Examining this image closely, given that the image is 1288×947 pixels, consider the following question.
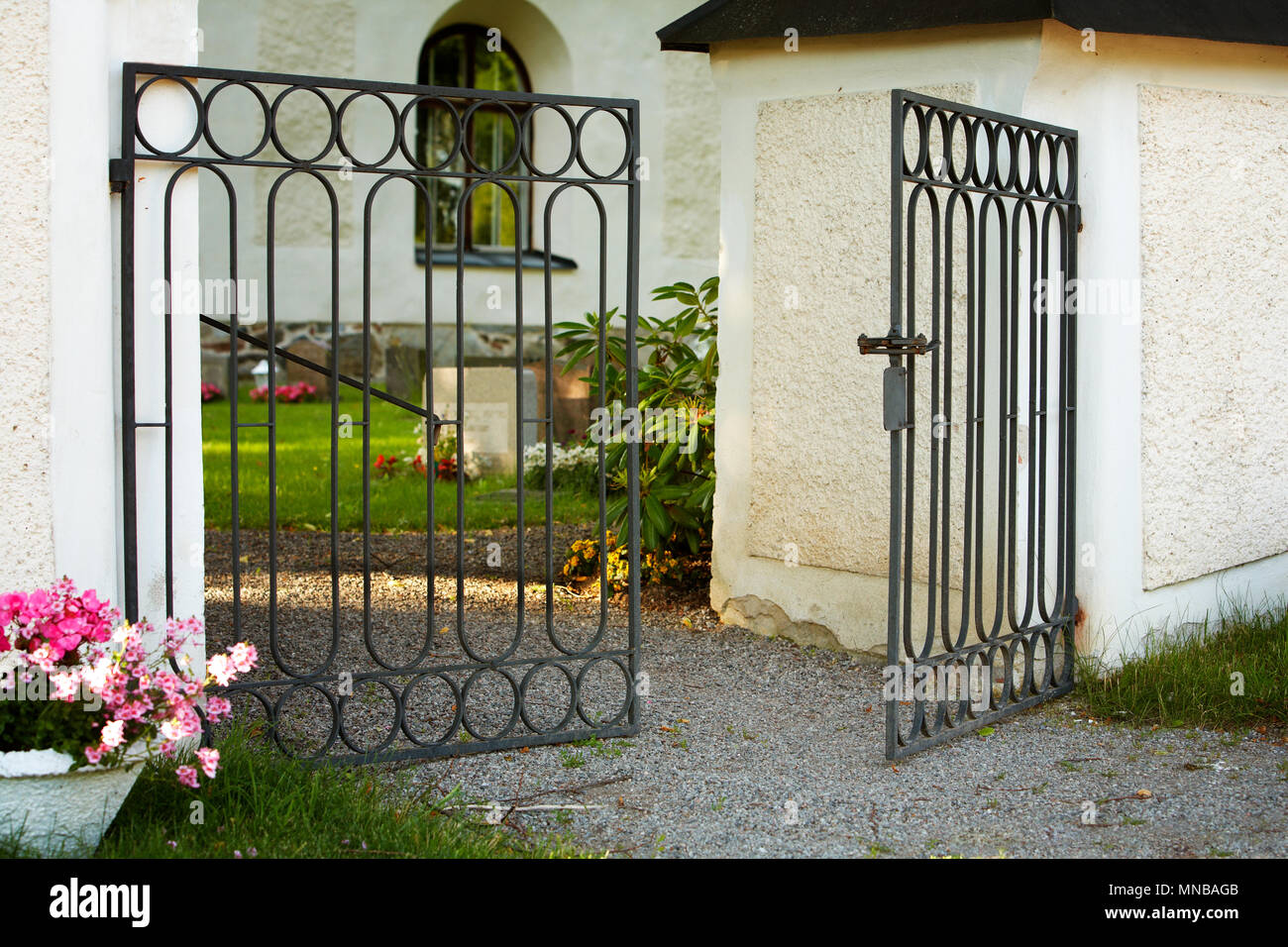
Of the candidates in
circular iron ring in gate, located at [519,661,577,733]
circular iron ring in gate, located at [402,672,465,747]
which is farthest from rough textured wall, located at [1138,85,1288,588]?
circular iron ring in gate, located at [402,672,465,747]

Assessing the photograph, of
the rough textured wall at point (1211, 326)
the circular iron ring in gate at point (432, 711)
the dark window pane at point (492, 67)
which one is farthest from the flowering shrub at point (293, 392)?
the rough textured wall at point (1211, 326)

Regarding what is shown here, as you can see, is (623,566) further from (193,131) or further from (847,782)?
(193,131)

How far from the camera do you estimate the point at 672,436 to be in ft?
20.6

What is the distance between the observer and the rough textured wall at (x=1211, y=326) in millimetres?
4875

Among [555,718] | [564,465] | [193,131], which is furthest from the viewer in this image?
[564,465]

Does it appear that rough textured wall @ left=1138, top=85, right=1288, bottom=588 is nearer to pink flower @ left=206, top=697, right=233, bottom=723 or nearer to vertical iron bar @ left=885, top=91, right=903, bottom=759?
vertical iron bar @ left=885, top=91, right=903, bottom=759

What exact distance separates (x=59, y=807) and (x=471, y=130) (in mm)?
11881

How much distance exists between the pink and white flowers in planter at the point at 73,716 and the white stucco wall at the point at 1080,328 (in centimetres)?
287

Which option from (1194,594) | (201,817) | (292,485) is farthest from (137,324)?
(292,485)

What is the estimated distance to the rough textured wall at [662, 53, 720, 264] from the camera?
43.6 ft

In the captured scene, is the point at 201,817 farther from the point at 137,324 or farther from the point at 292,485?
the point at 292,485

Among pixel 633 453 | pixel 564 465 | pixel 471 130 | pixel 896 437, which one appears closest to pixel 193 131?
pixel 633 453

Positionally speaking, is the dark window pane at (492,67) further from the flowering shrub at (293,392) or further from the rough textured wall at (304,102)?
the flowering shrub at (293,392)

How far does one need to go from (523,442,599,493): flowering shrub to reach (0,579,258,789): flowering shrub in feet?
17.1
